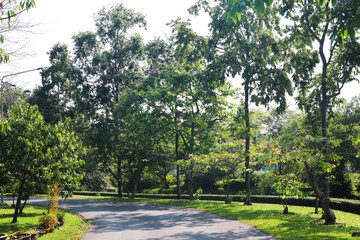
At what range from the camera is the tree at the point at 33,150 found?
14055mm

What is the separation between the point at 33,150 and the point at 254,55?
13.9 metres

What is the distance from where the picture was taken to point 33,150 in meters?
14.2

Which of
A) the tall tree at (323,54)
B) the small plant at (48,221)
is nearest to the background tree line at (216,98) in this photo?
the tall tree at (323,54)

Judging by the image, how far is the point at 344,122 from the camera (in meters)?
32.5

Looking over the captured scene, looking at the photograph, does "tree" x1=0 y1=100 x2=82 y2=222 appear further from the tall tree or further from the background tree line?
the tall tree

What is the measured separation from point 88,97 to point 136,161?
9.37 meters

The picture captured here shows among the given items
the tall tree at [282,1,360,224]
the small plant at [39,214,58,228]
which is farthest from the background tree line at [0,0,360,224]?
the small plant at [39,214,58,228]

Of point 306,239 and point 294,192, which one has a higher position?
point 294,192

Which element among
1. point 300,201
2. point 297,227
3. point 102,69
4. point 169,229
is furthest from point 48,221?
point 102,69

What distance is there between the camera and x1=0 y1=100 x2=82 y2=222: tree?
1405 cm

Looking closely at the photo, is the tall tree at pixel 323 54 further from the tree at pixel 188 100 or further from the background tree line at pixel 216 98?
the tree at pixel 188 100

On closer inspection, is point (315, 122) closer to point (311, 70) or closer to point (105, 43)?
point (311, 70)

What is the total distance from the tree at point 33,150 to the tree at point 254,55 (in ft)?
37.6

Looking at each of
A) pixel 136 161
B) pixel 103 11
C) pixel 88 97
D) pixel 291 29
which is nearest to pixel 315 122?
pixel 291 29
